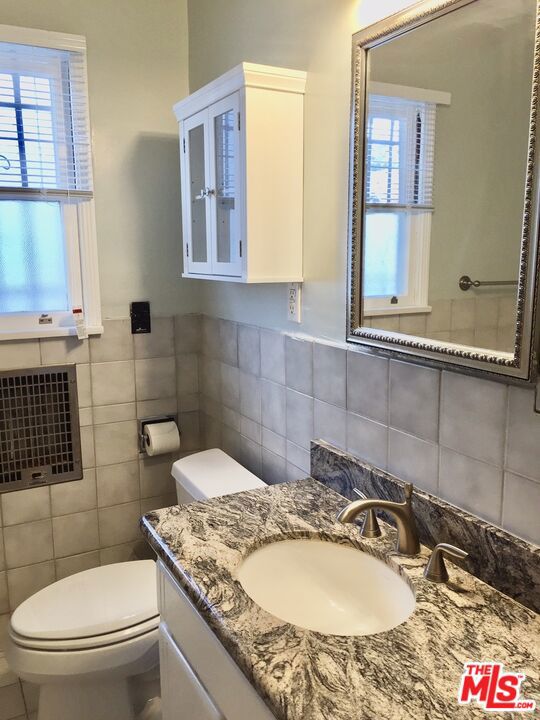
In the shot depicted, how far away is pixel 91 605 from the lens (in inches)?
67.3

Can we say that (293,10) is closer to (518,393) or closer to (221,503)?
(518,393)

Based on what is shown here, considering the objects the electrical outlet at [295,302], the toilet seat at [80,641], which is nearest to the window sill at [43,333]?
the electrical outlet at [295,302]

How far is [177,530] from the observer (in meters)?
1.31

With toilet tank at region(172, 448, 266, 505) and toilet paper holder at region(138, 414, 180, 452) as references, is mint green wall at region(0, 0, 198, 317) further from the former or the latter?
toilet tank at region(172, 448, 266, 505)

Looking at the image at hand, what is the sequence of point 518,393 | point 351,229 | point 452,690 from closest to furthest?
point 452,690
point 518,393
point 351,229

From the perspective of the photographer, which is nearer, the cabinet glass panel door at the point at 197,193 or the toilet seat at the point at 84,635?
the toilet seat at the point at 84,635

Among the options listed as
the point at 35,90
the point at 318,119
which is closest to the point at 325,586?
the point at 318,119

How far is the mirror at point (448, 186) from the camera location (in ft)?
3.28

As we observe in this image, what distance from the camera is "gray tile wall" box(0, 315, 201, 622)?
2.15m

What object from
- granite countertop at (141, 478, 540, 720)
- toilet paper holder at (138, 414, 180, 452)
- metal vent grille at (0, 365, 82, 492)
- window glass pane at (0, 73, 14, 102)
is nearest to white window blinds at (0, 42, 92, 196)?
window glass pane at (0, 73, 14, 102)

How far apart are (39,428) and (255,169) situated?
1.24 meters

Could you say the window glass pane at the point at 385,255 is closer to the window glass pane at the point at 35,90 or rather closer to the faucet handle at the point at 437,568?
the faucet handle at the point at 437,568

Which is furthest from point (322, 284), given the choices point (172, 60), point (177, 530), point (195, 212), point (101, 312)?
point (172, 60)

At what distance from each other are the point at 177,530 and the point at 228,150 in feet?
3.37
